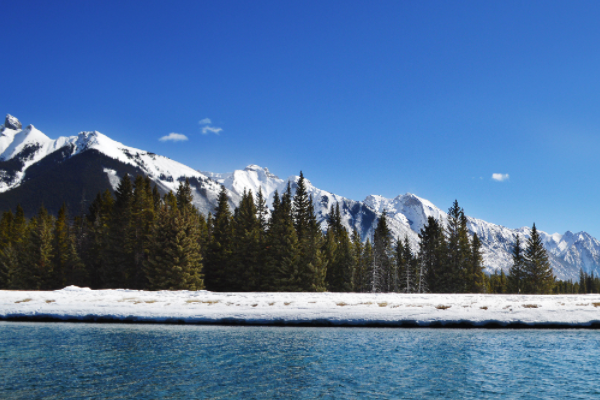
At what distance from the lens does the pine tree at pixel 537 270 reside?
246 ft

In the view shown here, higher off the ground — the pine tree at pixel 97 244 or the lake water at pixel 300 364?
the pine tree at pixel 97 244

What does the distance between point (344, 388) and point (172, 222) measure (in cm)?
4449

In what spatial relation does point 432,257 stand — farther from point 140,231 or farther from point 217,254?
point 140,231

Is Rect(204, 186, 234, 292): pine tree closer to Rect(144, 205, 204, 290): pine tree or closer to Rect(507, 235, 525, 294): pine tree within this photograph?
Rect(144, 205, 204, 290): pine tree

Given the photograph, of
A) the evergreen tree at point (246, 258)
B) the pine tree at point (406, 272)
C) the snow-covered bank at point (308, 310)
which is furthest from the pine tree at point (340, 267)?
the snow-covered bank at point (308, 310)

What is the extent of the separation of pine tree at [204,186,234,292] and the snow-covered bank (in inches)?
1065

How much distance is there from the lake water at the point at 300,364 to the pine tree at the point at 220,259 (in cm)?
3759

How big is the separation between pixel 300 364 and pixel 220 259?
48.2m

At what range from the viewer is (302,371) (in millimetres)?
13586

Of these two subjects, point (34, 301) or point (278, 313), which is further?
point (34, 301)

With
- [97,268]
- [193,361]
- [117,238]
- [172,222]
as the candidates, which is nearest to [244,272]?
[172,222]

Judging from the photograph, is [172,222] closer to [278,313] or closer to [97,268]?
[97,268]

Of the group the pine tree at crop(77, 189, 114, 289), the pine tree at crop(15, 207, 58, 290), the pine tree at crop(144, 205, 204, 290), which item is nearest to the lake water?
the pine tree at crop(144, 205, 204, 290)

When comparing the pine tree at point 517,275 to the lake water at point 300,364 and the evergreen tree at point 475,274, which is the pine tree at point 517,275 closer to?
the evergreen tree at point 475,274
